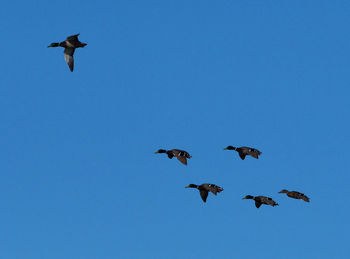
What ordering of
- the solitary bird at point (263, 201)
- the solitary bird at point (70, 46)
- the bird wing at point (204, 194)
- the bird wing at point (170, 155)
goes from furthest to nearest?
1. the solitary bird at point (263, 201)
2. the bird wing at point (204, 194)
3. the bird wing at point (170, 155)
4. the solitary bird at point (70, 46)

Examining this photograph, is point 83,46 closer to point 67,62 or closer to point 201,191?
point 67,62

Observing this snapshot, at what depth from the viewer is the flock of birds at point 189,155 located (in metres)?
95.8

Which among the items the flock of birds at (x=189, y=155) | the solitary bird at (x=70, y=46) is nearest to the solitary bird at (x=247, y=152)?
the flock of birds at (x=189, y=155)

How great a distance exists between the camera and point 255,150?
104438 mm

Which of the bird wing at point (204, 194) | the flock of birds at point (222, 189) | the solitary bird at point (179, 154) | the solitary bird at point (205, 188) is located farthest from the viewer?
the bird wing at point (204, 194)

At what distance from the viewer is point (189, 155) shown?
98062 mm

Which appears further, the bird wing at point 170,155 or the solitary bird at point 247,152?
the solitary bird at point 247,152

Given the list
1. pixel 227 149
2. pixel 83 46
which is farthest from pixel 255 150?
pixel 83 46

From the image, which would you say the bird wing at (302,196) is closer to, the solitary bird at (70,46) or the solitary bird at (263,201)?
the solitary bird at (263,201)

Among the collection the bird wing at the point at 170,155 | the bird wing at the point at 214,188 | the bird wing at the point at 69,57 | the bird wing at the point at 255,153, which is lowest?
the bird wing at the point at 214,188

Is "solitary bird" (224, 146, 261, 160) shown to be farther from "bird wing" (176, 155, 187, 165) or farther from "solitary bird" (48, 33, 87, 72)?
"solitary bird" (48, 33, 87, 72)

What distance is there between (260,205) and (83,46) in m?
32.8

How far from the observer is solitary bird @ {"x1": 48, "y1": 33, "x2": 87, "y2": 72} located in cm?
9531

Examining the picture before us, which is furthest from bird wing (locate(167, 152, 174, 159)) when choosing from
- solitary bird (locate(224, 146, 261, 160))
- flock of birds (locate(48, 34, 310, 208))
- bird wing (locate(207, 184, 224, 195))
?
solitary bird (locate(224, 146, 261, 160))
